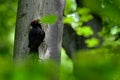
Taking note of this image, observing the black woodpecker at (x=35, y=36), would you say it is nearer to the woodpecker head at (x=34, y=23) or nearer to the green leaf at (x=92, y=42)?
the woodpecker head at (x=34, y=23)

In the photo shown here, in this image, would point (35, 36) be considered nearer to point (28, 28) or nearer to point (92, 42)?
point (28, 28)

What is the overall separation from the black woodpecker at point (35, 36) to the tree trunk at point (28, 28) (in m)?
0.05

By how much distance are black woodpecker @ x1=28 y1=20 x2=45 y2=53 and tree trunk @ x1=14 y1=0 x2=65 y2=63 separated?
52mm

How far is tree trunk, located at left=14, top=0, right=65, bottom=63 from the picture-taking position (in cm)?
148

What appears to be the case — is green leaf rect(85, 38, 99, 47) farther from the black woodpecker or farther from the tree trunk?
the black woodpecker

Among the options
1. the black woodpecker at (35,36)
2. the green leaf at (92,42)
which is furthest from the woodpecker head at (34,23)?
the green leaf at (92,42)

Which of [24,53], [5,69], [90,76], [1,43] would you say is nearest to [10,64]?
[5,69]

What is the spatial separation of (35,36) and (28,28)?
0.10 meters

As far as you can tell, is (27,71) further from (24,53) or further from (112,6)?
(24,53)

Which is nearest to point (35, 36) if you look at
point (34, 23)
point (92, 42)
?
point (34, 23)

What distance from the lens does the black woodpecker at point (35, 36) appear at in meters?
1.40

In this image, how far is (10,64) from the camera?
1.71 ft

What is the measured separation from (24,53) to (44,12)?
0.20 meters

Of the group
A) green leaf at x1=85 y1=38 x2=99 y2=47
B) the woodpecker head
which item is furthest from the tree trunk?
green leaf at x1=85 y1=38 x2=99 y2=47
